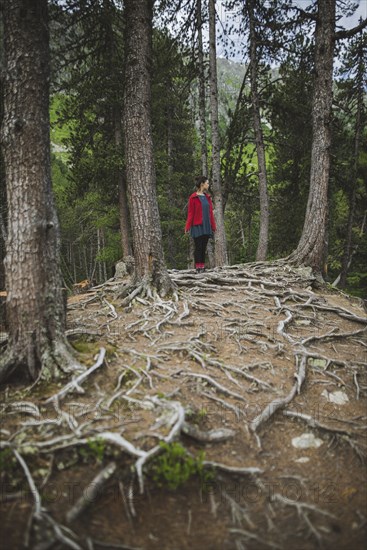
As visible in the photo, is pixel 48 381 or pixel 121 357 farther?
pixel 121 357

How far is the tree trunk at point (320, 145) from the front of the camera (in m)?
7.62

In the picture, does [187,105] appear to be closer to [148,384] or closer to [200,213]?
[200,213]

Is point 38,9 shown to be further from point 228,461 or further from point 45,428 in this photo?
point 228,461

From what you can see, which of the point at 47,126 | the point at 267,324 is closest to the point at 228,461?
the point at 267,324

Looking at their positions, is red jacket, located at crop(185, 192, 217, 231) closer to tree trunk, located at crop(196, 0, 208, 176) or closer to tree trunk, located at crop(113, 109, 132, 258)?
tree trunk, located at crop(113, 109, 132, 258)

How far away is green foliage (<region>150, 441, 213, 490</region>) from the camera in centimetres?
220

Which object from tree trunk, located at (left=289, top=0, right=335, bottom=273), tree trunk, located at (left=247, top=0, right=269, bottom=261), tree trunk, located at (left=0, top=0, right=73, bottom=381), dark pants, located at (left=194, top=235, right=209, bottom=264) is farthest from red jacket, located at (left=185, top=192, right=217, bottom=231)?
tree trunk, located at (left=247, top=0, right=269, bottom=261)

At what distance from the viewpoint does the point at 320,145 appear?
7.86 meters

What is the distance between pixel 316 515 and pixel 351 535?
22 cm

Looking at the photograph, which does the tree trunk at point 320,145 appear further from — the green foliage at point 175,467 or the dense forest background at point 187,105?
the green foliage at point 175,467

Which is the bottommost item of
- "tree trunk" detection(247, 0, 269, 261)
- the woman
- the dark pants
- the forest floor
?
the forest floor

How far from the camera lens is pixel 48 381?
315cm

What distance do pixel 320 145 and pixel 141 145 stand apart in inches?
199

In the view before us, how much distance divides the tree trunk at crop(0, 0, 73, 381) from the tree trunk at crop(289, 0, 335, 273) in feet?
22.1
